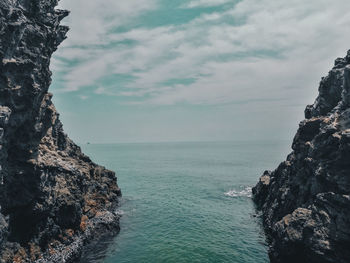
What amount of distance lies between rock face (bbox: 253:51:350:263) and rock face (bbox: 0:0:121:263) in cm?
4256

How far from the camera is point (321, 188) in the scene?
4509cm

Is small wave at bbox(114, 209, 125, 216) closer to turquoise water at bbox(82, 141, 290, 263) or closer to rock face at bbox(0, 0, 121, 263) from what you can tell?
turquoise water at bbox(82, 141, 290, 263)

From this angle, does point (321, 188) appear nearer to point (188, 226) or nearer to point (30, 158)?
point (188, 226)

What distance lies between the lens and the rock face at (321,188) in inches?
1529

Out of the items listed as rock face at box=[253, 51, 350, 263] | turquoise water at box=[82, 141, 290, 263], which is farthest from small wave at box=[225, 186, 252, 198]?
rock face at box=[253, 51, 350, 263]

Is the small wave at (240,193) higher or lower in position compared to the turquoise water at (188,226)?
higher

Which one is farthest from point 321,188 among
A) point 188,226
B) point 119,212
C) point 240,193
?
point 240,193

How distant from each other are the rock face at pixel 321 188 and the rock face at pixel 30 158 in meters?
42.6

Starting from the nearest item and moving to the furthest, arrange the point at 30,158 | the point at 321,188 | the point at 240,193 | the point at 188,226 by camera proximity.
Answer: the point at 321,188, the point at 30,158, the point at 188,226, the point at 240,193

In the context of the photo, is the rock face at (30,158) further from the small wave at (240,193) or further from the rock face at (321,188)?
the small wave at (240,193)

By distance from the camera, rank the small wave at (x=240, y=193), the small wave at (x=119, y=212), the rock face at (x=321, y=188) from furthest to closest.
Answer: the small wave at (x=240, y=193) → the small wave at (x=119, y=212) → the rock face at (x=321, y=188)

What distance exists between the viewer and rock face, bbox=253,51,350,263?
38.8 metres

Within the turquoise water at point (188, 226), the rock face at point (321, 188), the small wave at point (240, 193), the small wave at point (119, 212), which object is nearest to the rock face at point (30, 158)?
the turquoise water at point (188, 226)

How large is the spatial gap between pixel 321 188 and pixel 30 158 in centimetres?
5574
